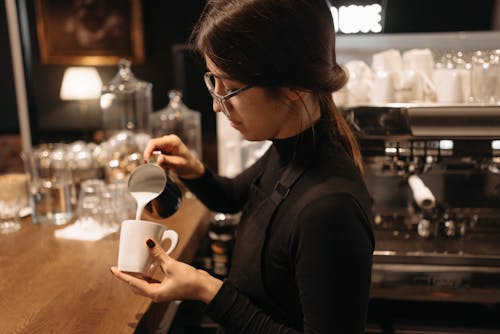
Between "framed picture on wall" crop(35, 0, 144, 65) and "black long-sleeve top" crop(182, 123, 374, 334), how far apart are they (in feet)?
9.47

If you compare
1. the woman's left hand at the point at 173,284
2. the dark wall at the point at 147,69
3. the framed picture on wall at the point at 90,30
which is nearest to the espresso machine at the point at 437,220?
the woman's left hand at the point at 173,284

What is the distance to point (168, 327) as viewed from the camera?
1498mm

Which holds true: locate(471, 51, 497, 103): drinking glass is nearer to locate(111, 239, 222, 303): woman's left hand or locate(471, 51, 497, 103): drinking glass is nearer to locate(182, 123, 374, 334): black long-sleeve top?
locate(182, 123, 374, 334): black long-sleeve top

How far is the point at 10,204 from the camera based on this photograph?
1432mm

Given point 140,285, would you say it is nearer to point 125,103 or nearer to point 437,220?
point 437,220

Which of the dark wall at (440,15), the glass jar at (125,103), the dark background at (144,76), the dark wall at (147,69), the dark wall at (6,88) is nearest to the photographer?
the glass jar at (125,103)

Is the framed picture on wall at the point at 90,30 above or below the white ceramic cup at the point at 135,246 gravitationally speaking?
above

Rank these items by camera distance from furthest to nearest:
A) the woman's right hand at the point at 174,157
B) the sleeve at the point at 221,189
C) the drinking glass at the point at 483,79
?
1. the drinking glass at the point at 483,79
2. the sleeve at the point at 221,189
3. the woman's right hand at the point at 174,157

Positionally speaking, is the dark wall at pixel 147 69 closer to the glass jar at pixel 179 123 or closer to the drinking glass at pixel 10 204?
the glass jar at pixel 179 123

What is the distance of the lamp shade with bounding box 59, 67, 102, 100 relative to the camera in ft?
11.8

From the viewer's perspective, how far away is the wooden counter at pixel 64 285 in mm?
939

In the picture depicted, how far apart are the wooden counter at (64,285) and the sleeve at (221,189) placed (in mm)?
142

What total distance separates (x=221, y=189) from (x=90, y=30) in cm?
280

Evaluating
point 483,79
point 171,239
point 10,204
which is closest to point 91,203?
point 10,204
